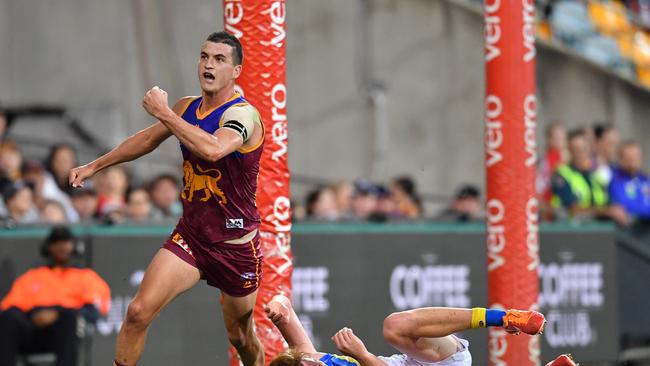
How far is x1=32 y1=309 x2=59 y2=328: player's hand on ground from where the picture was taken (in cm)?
1265

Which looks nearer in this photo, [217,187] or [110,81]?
[217,187]

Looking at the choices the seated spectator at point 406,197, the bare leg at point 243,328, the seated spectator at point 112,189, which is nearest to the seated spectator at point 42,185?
the seated spectator at point 112,189

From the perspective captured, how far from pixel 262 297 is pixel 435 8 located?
9741mm

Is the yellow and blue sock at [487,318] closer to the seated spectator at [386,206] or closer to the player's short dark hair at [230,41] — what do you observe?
the player's short dark hair at [230,41]

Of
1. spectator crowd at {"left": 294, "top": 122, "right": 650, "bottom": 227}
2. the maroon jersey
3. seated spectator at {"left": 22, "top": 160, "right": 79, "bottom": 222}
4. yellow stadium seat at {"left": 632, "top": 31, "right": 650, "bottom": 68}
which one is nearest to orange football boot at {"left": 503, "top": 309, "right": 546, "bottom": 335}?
the maroon jersey

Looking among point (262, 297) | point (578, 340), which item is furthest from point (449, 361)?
point (578, 340)

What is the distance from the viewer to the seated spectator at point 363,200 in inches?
612

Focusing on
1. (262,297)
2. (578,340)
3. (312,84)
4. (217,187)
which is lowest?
(578,340)

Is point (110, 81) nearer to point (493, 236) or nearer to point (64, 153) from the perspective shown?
point (64, 153)

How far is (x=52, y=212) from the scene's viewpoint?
13.6 meters

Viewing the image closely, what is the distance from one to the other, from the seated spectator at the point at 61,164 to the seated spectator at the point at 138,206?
1.04 m

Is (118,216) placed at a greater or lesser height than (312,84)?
lesser

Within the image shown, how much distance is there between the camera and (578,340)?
15.6 m

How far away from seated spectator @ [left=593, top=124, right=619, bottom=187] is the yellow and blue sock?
7.66 meters
